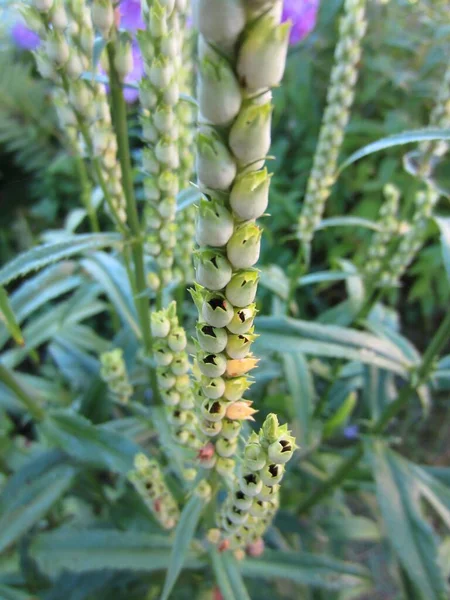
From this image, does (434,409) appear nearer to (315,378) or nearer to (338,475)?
(315,378)

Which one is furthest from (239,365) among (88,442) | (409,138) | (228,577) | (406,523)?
(406,523)

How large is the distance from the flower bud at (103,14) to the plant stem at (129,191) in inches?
1.5

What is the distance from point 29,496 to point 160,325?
0.70m

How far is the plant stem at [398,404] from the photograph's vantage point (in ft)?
2.97

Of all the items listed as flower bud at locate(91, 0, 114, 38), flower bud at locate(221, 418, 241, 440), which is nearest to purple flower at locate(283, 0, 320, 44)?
flower bud at locate(91, 0, 114, 38)

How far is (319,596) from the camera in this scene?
133 centimetres

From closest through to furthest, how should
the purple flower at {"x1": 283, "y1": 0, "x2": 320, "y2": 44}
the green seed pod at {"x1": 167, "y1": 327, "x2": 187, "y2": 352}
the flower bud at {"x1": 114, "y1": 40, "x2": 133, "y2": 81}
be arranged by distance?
the green seed pod at {"x1": 167, "y1": 327, "x2": 187, "y2": 352} < the flower bud at {"x1": 114, "y1": 40, "x2": 133, "y2": 81} < the purple flower at {"x1": 283, "y1": 0, "x2": 320, "y2": 44}

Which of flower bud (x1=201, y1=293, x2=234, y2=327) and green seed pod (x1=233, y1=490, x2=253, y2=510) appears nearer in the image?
flower bud (x1=201, y1=293, x2=234, y2=327)

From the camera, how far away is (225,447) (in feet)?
1.85

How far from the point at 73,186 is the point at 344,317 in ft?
4.48

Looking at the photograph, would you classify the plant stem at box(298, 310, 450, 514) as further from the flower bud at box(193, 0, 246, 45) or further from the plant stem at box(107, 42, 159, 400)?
the flower bud at box(193, 0, 246, 45)

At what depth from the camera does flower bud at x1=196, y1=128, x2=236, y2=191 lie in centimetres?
30

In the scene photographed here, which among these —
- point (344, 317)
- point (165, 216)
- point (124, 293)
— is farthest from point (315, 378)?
point (165, 216)

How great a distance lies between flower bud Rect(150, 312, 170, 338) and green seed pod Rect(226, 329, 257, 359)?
0.45ft
